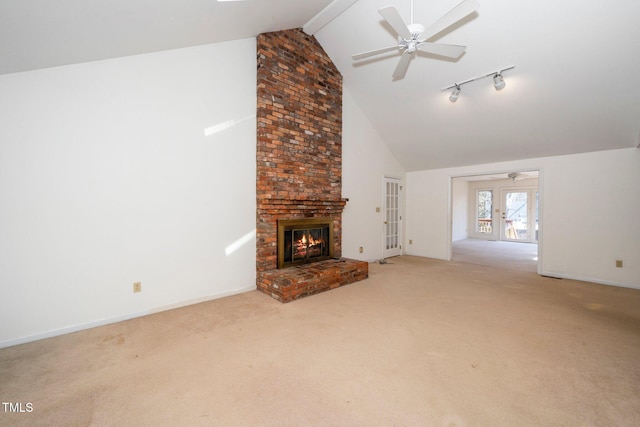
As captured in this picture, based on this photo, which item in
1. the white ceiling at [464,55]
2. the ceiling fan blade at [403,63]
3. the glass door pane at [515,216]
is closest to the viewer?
the white ceiling at [464,55]

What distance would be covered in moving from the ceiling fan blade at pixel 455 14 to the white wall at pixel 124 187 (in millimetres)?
2438

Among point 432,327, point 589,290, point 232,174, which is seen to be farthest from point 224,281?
point 589,290

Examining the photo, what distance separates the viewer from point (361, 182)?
18.0 ft

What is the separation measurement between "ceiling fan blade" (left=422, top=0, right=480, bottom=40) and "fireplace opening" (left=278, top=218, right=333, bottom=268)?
285cm

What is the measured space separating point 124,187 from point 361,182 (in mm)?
3975

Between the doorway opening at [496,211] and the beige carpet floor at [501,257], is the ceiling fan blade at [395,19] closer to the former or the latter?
the beige carpet floor at [501,257]

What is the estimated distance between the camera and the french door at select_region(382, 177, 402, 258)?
20.1ft

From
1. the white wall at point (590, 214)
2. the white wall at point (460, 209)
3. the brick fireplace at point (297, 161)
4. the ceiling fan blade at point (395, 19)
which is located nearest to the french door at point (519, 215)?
the white wall at point (460, 209)

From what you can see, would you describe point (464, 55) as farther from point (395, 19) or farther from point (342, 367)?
point (342, 367)

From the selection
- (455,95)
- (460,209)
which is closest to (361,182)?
(455,95)

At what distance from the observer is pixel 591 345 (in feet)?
7.66

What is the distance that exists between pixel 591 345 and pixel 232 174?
164 inches

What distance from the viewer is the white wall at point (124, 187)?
2387 mm

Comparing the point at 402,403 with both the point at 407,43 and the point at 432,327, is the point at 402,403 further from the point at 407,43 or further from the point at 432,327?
the point at 407,43
